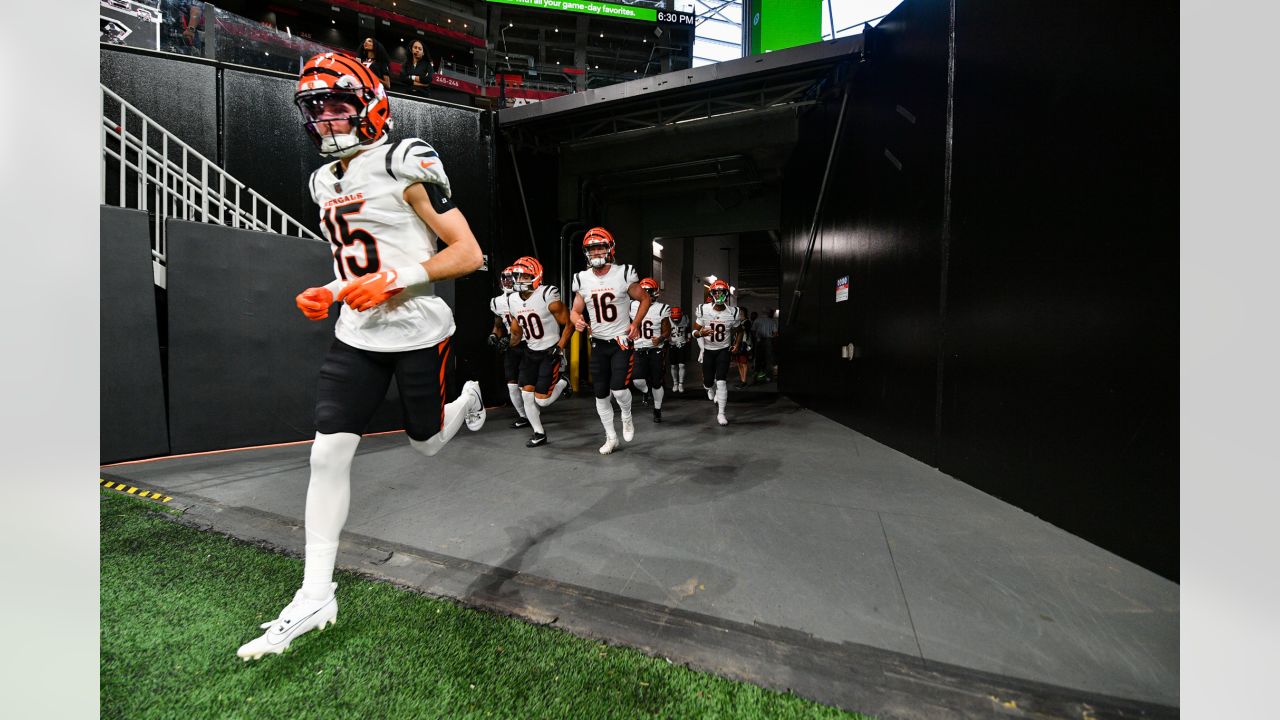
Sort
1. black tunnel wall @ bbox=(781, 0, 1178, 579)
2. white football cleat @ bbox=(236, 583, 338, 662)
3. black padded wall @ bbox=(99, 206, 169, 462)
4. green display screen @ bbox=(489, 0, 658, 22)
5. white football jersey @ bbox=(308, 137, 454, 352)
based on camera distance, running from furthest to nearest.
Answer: green display screen @ bbox=(489, 0, 658, 22) → black padded wall @ bbox=(99, 206, 169, 462) → black tunnel wall @ bbox=(781, 0, 1178, 579) → white football jersey @ bbox=(308, 137, 454, 352) → white football cleat @ bbox=(236, 583, 338, 662)

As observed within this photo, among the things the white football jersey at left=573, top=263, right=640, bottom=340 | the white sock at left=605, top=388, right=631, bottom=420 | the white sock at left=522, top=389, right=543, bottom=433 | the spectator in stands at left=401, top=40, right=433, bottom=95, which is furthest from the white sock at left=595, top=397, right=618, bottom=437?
the spectator in stands at left=401, top=40, right=433, bottom=95

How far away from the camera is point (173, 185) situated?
568cm

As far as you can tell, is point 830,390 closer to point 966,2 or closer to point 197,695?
point 966,2

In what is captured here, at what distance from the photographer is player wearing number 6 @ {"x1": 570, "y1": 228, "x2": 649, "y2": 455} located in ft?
14.7

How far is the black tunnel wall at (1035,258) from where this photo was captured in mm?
2213

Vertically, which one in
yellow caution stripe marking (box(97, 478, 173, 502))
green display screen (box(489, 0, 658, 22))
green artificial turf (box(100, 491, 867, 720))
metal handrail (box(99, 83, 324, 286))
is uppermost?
green display screen (box(489, 0, 658, 22))

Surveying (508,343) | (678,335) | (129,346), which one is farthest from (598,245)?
(678,335)

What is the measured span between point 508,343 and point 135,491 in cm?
340

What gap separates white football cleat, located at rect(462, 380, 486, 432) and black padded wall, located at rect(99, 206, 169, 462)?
153 inches

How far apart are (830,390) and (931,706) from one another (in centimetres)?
552

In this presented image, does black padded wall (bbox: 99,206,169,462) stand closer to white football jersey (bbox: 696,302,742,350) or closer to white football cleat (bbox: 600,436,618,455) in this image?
white football cleat (bbox: 600,436,618,455)

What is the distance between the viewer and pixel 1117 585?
2.08 m

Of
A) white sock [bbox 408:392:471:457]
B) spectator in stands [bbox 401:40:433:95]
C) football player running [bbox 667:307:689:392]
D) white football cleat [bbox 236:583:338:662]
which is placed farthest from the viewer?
football player running [bbox 667:307:689:392]

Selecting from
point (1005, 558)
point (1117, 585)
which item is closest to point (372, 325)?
point (1005, 558)
